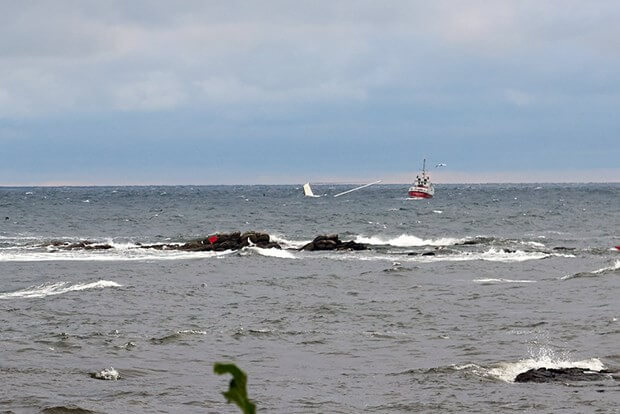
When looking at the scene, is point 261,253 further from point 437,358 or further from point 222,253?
point 437,358

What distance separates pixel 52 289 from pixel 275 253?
51.1 feet

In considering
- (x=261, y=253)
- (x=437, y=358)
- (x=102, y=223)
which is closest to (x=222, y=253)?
(x=261, y=253)

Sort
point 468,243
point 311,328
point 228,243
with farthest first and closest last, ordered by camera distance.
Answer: point 468,243 < point 228,243 < point 311,328

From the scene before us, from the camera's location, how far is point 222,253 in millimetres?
45969

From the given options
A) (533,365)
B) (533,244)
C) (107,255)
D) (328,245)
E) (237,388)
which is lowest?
(107,255)

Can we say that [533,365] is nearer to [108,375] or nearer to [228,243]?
[108,375]

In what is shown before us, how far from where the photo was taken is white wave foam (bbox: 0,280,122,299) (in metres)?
29.5

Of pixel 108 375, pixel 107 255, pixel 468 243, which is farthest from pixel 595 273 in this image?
pixel 107 255

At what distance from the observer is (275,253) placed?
1772 inches

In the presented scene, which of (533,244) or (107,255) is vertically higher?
(533,244)

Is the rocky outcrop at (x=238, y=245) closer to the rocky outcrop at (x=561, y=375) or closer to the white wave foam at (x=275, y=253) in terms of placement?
the white wave foam at (x=275, y=253)

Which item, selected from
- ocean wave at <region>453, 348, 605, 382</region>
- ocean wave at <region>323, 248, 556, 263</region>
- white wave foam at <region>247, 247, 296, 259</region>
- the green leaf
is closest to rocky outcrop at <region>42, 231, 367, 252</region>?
white wave foam at <region>247, 247, 296, 259</region>

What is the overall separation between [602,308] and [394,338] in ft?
23.6

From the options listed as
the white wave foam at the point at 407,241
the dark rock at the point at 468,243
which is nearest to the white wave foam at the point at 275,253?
the white wave foam at the point at 407,241
